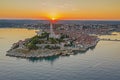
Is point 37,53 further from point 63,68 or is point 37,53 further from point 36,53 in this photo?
point 63,68

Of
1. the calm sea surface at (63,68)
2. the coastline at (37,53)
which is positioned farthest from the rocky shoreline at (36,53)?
the calm sea surface at (63,68)

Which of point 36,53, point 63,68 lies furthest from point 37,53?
point 63,68

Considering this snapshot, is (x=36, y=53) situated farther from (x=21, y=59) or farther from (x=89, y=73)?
(x=89, y=73)

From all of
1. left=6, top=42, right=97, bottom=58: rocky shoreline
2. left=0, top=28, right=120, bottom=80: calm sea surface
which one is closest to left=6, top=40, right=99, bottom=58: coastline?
left=6, top=42, right=97, bottom=58: rocky shoreline

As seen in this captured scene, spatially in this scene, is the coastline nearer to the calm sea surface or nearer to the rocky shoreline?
the rocky shoreline

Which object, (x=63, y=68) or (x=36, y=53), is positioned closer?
(x=63, y=68)

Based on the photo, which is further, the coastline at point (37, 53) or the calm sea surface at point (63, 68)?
the coastline at point (37, 53)

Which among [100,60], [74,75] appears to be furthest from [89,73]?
[100,60]

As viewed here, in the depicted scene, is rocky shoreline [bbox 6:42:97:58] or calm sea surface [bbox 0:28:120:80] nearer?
calm sea surface [bbox 0:28:120:80]

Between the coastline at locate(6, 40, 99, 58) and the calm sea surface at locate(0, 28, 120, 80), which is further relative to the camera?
the coastline at locate(6, 40, 99, 58)

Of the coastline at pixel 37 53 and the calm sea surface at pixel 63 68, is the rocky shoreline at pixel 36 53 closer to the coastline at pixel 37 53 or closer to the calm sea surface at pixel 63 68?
the coastline at pixel 37 53

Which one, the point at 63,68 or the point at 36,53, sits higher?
the point at 36,53
